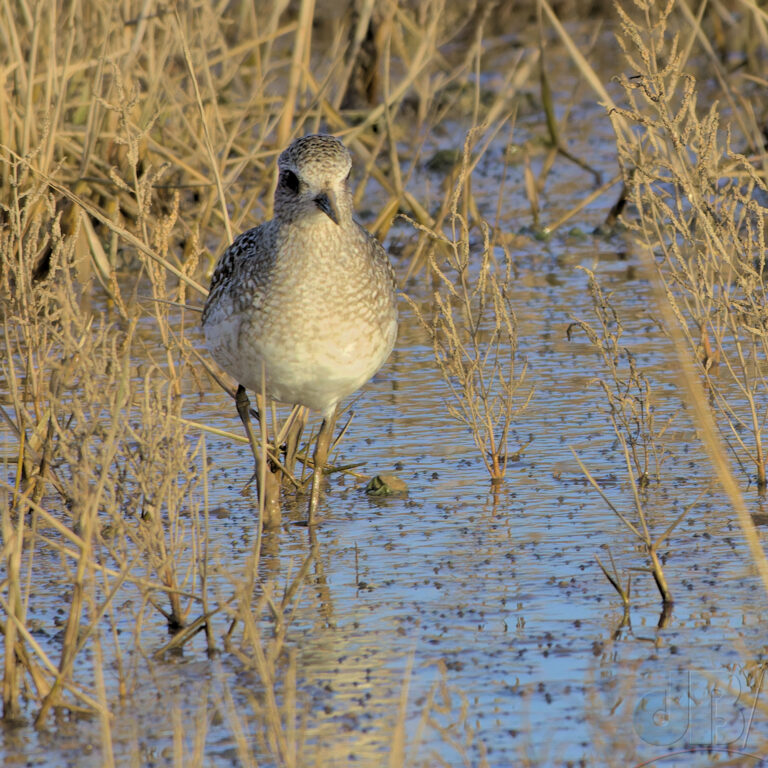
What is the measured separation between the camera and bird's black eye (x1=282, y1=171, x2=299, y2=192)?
5.19 metres

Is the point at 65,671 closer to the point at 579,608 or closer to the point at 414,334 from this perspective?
the point at 579,608

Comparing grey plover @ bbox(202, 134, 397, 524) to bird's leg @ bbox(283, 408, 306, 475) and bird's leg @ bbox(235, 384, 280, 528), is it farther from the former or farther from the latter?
bird's leg @ bbox(283, 408, 306, 475)

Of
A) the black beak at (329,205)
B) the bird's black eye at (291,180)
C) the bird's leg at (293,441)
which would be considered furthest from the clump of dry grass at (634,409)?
the bird's leg at (293,441)

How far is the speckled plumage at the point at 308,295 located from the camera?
5113 mm

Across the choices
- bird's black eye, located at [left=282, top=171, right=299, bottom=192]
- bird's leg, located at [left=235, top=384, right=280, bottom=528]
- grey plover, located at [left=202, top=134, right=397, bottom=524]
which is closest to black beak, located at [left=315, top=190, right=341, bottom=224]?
grey plover, located at [left=202, top=134, right=397, bottom=524]

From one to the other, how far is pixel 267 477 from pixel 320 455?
0.23 m

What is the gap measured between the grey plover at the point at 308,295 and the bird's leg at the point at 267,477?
0.36 m

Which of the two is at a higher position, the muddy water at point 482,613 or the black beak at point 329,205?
the black beak at point 329,205

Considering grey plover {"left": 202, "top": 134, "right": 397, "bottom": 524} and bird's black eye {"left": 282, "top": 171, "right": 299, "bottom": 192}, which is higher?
bird's black eye {"left": 282, "top": 171, "right": 299, "bottom": 192}

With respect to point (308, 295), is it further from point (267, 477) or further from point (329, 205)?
point (267, 477)

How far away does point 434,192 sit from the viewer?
10.7m

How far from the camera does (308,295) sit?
17.1ft

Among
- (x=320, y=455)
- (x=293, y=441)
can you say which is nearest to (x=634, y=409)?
(x=320, y=455)

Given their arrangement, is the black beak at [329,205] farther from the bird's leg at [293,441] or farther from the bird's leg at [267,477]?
the bird's leg at [293,441]
